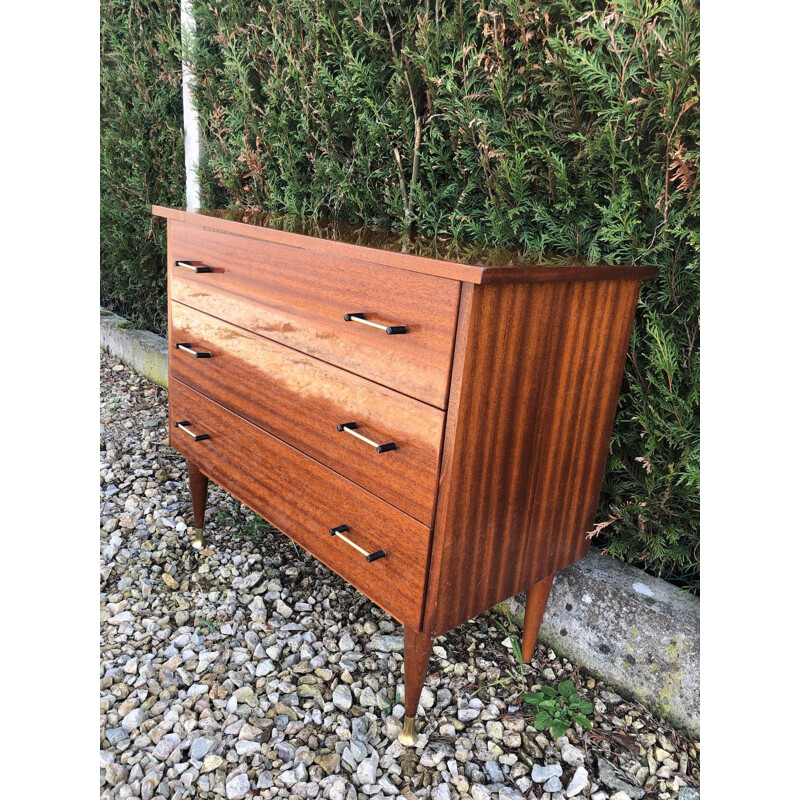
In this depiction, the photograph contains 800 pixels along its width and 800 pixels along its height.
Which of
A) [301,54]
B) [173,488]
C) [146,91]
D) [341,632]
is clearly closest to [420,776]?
[341,632]

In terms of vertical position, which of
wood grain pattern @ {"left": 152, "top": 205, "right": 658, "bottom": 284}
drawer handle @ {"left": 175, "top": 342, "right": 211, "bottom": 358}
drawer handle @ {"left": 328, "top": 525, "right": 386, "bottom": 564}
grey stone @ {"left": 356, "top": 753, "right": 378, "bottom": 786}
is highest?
wood grain pattern @ {"left": 152, "top": 205, "right": 658, "bottom": 284}

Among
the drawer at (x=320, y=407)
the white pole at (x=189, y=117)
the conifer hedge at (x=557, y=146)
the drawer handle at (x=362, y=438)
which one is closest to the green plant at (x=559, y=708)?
the conifer hedge at (x=557, y=146)

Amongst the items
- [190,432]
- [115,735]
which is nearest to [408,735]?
[115,735]

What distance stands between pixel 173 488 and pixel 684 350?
2.29 meters

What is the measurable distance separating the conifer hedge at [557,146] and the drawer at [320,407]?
65 centimetres

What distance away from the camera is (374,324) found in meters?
1.46

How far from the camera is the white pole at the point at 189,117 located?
3.22 meters

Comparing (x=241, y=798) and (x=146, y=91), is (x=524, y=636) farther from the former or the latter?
(x=146, y=91)

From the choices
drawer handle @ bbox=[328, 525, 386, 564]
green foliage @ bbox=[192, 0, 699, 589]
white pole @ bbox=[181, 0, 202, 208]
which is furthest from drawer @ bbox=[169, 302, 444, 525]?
white pole @ bbox=[181, 0, 202, 208]

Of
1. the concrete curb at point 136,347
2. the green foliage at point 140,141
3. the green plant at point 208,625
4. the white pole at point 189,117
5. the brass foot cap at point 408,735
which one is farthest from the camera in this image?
the concrete curb at point 136,347

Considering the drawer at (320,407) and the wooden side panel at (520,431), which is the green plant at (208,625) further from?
the wooden side panel at (520,431)

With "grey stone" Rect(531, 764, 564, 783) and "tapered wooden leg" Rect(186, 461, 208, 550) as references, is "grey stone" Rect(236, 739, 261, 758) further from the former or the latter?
"tapered wooden leg" Rect(186, 461, 208, 550)

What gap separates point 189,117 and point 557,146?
7.40 ft

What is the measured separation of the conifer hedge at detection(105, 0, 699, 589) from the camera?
169 cm
